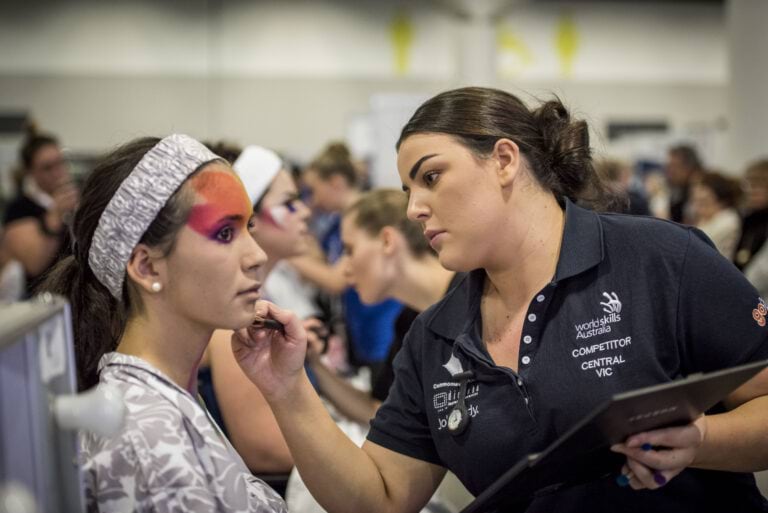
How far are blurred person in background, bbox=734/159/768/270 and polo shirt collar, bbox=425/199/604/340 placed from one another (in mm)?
4235

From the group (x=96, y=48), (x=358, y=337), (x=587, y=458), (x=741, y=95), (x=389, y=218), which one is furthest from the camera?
(x=96, y=48)

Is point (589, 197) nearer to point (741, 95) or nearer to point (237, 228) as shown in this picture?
point (237, 228)

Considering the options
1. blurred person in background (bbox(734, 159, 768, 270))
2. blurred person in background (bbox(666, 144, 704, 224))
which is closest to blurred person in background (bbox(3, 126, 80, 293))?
blurred person in background (bbox(734, 159, 768, 270))

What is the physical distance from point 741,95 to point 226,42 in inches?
250

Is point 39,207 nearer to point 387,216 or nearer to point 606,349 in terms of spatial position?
point 387,216

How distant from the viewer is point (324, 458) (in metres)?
1.79

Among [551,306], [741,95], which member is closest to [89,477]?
[551,306]

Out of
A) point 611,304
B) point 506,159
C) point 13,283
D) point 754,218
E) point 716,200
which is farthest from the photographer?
point 716,200

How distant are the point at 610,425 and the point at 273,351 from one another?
2.18 feet

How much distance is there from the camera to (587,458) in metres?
1.60

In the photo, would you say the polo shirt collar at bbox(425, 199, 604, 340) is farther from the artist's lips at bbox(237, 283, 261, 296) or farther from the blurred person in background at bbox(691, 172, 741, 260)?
the blurred person in background at bbox(691, 172, 741, 260)

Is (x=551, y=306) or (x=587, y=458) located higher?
(x=551, y=306)

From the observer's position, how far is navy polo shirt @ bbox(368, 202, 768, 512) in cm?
167

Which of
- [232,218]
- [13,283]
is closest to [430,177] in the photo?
[232,218]
